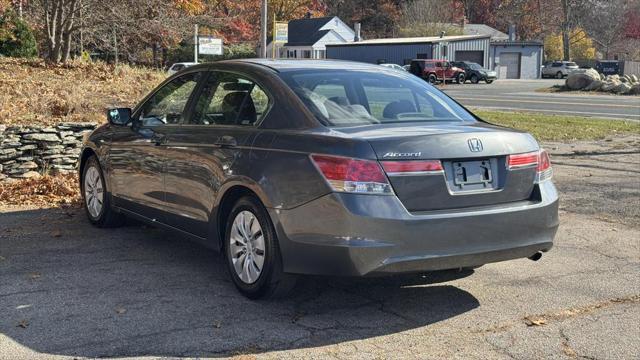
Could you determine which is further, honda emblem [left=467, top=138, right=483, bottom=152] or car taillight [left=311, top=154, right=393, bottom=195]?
honda emblem [left=467, top=138, right=483, bottom=152]

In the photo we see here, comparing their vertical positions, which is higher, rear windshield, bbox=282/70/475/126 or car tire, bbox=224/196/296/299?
rear windshield, bbox=282/70/475/126

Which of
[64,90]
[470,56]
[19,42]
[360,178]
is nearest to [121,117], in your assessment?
[360,178]

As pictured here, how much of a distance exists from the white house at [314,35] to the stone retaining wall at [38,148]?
6545 cm

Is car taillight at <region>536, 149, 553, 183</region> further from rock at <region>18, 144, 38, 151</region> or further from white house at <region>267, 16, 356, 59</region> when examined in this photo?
white house at <region>267, 16, 356, 59</region>

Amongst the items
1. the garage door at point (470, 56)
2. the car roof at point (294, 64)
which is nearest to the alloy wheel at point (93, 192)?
the car roof at point (294, 64)

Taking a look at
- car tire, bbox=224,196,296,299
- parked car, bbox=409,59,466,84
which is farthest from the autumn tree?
car tire, bbox=224,196,296,299

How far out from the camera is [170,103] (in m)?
6.56

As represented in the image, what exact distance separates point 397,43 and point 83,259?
2361 inches

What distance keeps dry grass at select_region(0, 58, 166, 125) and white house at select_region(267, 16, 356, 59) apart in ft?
191

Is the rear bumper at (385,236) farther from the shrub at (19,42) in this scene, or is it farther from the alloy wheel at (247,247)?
the shrub at (19,42)

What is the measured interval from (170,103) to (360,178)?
103 inches

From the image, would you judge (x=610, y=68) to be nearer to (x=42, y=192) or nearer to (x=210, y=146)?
(x=42, y=192)

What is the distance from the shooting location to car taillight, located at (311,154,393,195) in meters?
4.53

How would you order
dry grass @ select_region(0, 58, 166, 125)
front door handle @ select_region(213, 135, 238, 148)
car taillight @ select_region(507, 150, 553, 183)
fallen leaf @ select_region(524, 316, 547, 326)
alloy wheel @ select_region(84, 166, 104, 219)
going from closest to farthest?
fallen leaf @ select_region(524, 316, 547, 326), car taillight @ select_region(507, 150, 553, 183), front door handle @ select_region(213, 135, 238, 148), alloy wheel @ select_region(84, 166, 104, 219), dry grass @ select_region(0, 58, 166, 125)
